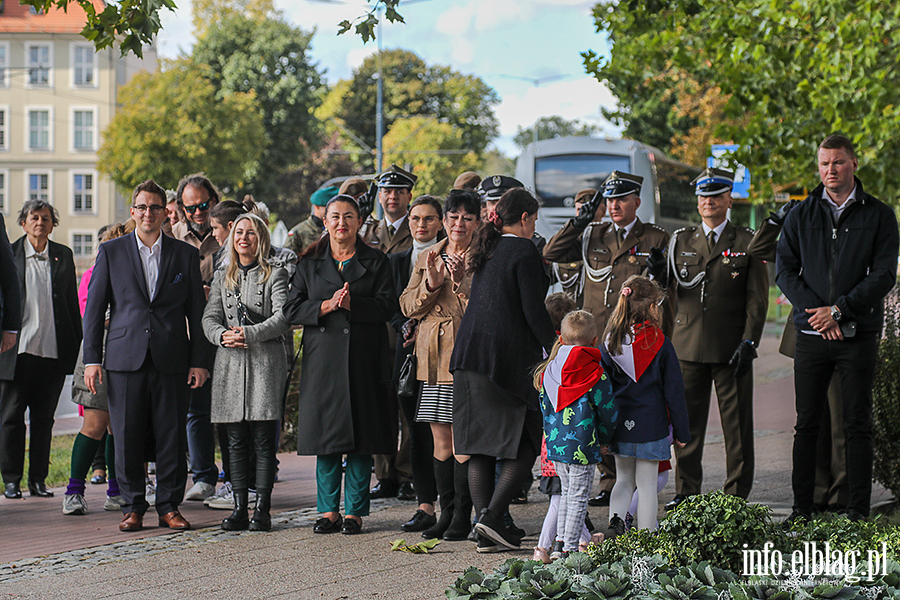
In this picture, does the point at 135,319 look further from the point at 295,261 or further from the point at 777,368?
the point at 777,368

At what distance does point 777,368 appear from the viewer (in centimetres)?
1778

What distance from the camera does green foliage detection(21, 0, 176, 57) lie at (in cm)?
612

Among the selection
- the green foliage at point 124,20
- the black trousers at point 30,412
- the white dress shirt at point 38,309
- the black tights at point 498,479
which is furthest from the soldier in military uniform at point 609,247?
the black trousers at point 30,412

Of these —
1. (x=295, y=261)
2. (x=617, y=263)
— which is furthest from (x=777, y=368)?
(x=295, y=261)

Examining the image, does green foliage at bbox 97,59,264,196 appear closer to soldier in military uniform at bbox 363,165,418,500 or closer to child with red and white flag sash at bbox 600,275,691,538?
soldier in military uniform at bbox 363,165,418,500

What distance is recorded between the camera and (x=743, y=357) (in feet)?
23.2

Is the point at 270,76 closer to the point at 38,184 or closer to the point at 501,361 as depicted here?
the point at 38,184

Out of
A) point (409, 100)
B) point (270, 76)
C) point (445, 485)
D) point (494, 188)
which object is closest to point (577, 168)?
point (494, 188)

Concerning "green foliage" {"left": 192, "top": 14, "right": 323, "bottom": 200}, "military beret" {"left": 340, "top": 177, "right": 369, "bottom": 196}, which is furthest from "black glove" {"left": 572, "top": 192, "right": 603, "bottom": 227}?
"green foliage" {"left": 192, "top": 14, "right": 323, "bottom": 200}

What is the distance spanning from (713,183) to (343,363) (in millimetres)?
2875

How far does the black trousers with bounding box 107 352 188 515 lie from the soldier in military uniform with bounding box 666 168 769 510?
3376mm

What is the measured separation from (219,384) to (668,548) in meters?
3.33

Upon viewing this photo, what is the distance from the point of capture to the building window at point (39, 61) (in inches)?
2420

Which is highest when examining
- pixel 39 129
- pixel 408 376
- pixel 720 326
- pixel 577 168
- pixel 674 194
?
pixel 39 129
